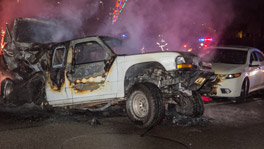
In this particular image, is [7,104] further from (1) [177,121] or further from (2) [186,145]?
(2) [186,145]

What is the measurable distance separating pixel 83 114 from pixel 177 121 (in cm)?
218

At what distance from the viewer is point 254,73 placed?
8422 millimetres

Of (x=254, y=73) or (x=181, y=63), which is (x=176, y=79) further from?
(x=254, y=73)

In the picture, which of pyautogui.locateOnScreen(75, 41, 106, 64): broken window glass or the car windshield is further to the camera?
the car windshield

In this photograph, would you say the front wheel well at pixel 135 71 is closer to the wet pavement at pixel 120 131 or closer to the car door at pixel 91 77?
the car door at pixel 91 77

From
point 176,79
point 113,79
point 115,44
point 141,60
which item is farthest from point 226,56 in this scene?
point 113,79

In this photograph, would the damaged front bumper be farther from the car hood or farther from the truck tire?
the car hood

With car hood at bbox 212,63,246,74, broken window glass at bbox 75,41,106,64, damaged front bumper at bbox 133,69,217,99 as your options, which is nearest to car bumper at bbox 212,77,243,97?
car hood at bbox 212,63,246,74

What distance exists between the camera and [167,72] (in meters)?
5.00

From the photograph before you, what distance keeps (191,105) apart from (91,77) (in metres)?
2.10

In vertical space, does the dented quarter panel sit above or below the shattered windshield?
below

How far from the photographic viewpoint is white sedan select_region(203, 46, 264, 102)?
7.46 metres

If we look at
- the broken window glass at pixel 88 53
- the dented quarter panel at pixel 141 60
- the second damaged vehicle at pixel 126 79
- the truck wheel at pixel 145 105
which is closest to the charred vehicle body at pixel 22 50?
the second damaged vehicle at pixel 126 79

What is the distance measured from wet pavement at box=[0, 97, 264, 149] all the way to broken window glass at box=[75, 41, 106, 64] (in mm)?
1237
